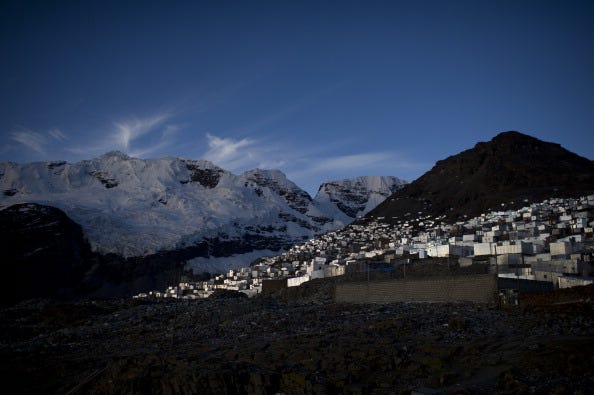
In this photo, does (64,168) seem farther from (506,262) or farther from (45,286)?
(506,262)

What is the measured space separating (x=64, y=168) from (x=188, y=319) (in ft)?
605

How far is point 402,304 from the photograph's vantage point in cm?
2603

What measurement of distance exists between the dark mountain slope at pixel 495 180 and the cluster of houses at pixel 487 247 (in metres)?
5.14

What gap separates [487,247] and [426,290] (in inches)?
934

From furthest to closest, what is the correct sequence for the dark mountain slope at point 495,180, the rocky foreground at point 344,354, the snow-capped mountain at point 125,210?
the snow-capped mountain at point 125,210 → the dark mountain slope at point 495,180 → the rocky foreground at point 344,354

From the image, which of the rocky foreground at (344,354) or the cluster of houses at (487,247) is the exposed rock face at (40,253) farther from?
the rocky foreground at (344,354)

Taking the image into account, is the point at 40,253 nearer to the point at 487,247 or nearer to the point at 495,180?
the point at 495,180

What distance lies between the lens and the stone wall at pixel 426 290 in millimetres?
23625

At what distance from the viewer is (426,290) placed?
26.4 m

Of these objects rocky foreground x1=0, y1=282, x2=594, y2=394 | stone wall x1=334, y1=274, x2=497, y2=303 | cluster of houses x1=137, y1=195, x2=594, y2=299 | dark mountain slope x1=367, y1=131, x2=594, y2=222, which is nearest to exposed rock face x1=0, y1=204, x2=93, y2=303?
cluster of houses x1=137, y1=195, x2=594, y2=299

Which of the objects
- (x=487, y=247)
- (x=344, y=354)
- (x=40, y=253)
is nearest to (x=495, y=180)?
(x=487, y=247)

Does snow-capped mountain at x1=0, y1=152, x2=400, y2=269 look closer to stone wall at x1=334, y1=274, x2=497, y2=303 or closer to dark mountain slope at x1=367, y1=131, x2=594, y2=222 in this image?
dark mountain slope at x1=367, y1=131, x2=594, y2=222

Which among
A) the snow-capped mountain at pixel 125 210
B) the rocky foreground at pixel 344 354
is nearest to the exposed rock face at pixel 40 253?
the snow-capped mountain at pixel 125 210

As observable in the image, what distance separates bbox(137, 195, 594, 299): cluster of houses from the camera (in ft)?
109
